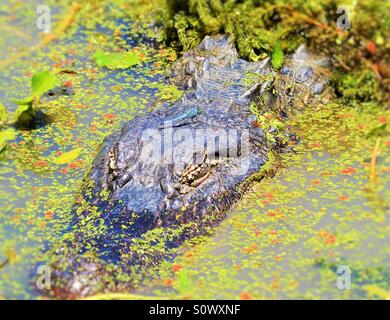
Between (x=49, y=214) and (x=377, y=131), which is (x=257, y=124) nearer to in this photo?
(x=377, y=131)

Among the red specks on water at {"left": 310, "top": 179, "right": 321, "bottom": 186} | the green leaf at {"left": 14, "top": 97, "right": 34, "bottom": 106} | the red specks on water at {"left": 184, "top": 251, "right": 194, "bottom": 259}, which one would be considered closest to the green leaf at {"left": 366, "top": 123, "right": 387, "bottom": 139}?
the red specks on water at {"left": 310, "top": 179, "right": 321, "bottom": 186}

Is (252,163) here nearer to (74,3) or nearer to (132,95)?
(132,95)

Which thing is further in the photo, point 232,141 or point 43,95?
point 43,95

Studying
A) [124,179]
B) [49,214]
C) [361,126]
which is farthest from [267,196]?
[49,214]

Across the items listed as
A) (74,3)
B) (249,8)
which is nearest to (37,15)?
(74,3)

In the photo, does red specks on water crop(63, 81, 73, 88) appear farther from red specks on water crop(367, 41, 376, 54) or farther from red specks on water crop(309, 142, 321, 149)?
red specks on water crop(367, 41, 376, 54)

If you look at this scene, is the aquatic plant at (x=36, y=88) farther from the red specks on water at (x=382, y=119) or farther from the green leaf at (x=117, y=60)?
the red specks on water at (x=382, y=119)
